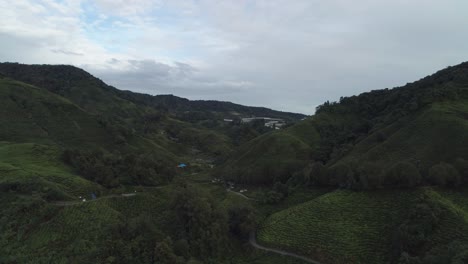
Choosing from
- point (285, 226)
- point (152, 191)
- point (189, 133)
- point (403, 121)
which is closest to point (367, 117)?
point (403, 121)

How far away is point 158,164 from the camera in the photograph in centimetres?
7388

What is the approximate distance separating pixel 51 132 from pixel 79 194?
61.9m

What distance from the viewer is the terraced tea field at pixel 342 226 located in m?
42.6

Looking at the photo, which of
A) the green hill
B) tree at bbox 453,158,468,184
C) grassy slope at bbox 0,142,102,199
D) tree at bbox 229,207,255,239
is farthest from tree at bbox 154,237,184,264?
tree at bbox 453,158,468,184

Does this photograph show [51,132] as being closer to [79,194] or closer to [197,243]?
[79,194]

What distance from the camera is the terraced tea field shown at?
1678 inches

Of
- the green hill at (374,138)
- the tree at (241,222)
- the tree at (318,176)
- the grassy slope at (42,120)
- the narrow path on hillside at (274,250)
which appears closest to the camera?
the narrow path on hillside at (274,250)

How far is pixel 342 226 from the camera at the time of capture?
1839 inches

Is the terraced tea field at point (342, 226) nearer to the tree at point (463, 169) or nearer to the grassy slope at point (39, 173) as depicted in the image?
the tree at point (463, 169)

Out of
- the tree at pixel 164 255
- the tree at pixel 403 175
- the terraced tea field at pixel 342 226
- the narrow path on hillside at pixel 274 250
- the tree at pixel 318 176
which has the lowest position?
the narrow path on hillside at pixel 274 250

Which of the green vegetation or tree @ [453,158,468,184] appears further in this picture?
tree @ [453,158,468,184]

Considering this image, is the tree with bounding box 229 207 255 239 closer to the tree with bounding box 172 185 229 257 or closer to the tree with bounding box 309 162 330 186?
the tree with bounding box 172 185 229 257

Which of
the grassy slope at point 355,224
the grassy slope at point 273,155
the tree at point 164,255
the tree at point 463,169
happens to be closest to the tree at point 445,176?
the tree at point 463,169

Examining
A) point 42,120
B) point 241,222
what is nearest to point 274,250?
point 241,222
